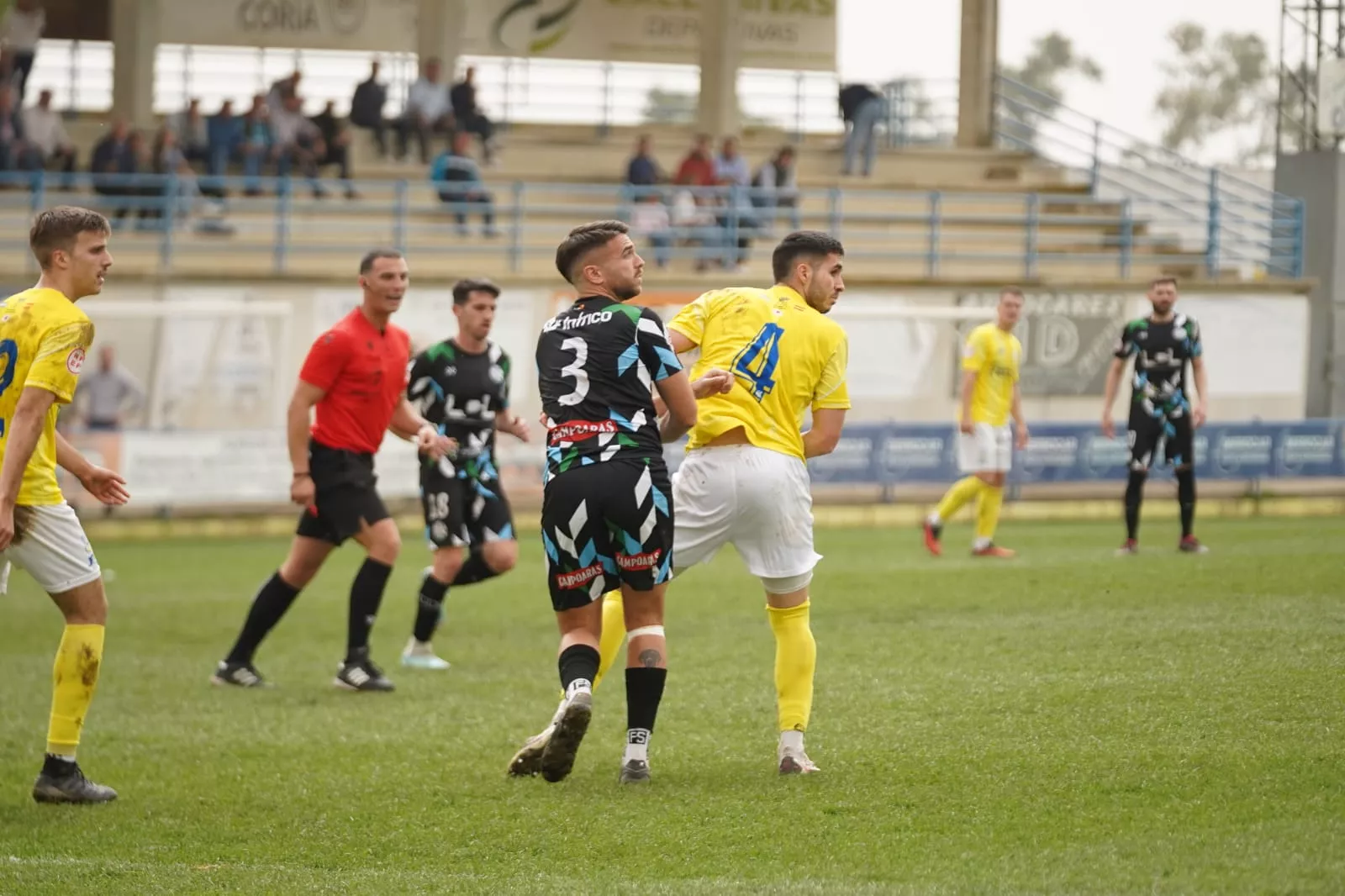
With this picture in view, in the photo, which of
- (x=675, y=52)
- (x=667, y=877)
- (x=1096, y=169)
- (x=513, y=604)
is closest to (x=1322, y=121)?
(x=1096, y=169)

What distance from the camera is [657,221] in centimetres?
2566

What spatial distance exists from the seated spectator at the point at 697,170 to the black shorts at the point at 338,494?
657 inches

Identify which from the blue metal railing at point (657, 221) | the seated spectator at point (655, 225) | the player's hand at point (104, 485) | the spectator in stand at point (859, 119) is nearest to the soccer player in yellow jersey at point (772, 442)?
the player's hand at point (104, 485)

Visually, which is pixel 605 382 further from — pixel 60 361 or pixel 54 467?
pixel 54 467

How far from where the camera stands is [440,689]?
10320 mm

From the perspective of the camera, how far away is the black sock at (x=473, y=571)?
11453mm

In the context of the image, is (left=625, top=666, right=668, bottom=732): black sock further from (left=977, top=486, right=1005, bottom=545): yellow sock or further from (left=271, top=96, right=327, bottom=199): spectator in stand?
(left=271, top=96, right=327, bottom=199): spectator in stand

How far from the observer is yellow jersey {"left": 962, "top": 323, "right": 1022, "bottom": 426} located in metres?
16.3

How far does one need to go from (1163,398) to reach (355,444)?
7.86 meters

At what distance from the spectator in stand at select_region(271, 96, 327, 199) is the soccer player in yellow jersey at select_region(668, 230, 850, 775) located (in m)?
18.8

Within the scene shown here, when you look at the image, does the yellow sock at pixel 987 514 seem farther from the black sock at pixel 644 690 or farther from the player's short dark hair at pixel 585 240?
the player's short dark hair at pixel 585 240

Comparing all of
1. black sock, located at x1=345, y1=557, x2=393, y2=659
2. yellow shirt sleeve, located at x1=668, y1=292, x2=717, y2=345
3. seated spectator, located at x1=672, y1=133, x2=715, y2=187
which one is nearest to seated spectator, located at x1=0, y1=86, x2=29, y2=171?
seated spectator, located at x1=672, y1=133, x2=715, y2=187

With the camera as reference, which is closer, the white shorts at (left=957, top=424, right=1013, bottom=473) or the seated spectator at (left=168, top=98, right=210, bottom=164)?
the white shorts at (left=957, top=424, right=1013, bottom=473)

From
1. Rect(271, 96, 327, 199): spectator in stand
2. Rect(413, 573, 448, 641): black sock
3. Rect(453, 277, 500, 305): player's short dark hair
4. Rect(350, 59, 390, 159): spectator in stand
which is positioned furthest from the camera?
Rect(350, 59, 390, 159): spectator in stand
